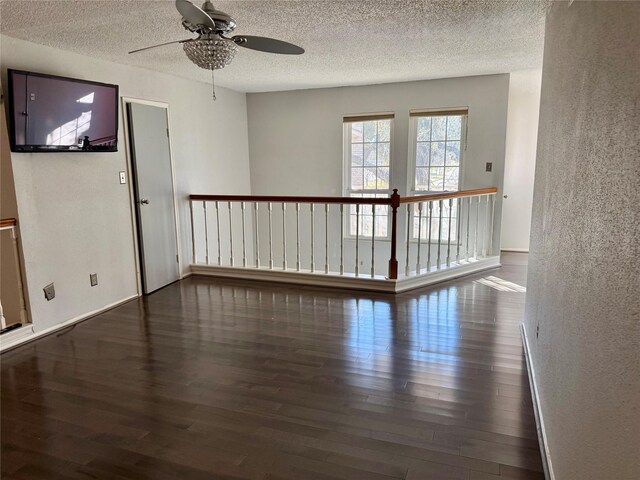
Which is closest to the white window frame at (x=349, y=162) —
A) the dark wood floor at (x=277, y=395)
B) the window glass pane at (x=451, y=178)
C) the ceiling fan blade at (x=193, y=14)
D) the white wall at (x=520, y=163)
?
the window glass pane at (x=451, y=178)

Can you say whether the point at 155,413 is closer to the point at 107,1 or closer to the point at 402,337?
the point at 402,337

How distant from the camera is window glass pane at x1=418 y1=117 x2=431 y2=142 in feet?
18.6

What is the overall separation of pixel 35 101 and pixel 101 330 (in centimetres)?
189

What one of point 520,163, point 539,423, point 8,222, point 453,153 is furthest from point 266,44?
point 520,163

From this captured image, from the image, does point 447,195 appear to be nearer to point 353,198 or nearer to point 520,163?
point 353,198

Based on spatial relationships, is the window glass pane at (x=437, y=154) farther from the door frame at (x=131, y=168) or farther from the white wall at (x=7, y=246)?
the white wall at (x=7, y=246)

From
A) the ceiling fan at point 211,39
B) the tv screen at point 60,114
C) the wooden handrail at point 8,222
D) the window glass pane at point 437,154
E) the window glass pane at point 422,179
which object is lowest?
the wooden handrail at point 8,222

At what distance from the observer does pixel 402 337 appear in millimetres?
3373

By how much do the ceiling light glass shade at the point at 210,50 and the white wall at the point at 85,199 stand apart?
1906 millimetres

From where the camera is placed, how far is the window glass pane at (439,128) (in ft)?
18.4

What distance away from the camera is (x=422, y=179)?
5.82 m

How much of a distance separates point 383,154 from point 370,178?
1.23 feet

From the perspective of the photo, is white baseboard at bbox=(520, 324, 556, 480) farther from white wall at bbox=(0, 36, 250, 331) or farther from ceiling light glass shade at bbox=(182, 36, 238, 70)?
white wall at bbox=(0, 36, 250, 331)

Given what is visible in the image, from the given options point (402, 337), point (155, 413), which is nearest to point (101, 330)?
point (155, 413)
